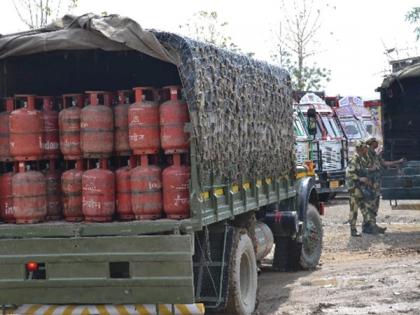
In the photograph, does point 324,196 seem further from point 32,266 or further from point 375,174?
point 32,266

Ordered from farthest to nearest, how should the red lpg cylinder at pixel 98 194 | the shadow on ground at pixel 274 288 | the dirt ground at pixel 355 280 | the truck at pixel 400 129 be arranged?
the truck at pixel 400 129 < the shadow on ground at pixel 274 288 < the dirt ground at pixel 355 280 < the red lpg cylinder at pixel 98 194

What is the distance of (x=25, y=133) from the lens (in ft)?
22.1

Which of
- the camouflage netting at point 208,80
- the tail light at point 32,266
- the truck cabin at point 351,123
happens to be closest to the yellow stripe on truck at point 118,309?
the tail light at point 32,266

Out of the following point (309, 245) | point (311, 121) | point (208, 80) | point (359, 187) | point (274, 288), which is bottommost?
point (274, 288)

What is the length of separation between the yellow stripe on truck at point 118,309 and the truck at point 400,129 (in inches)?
308

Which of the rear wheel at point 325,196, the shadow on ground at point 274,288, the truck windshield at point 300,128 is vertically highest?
the truck windshield at point 300,128

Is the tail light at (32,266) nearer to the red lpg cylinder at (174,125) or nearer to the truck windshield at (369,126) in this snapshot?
the red lpg cylinder at (174,125)

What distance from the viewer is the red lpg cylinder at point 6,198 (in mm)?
6833

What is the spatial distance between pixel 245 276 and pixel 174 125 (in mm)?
2184

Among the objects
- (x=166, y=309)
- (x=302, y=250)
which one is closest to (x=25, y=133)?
(x=166, y=309)

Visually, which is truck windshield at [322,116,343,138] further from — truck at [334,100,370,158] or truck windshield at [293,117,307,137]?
truck at [334,100,370,158]

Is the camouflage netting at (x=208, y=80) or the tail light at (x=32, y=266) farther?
the tail light at (x=32, y=266)

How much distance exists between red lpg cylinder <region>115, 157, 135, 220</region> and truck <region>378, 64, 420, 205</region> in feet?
25.6

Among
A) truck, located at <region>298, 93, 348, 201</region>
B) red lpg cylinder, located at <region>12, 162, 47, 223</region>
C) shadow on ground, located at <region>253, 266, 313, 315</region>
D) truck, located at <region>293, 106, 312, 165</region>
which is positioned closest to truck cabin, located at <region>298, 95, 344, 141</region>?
truck, located at <region>298, 93, 348, 201</region>
